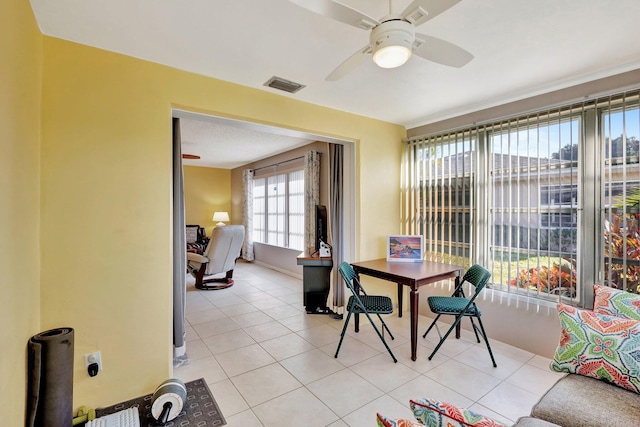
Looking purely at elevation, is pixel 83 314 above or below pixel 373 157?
below

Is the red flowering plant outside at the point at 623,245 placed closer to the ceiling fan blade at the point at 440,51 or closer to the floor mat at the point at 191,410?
the ceiling fan blade at the point at 440,51

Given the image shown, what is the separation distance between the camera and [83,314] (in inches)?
77.2

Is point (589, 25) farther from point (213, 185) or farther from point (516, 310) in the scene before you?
point (213, 185)

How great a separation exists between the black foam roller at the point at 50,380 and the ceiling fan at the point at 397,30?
7.20 feet

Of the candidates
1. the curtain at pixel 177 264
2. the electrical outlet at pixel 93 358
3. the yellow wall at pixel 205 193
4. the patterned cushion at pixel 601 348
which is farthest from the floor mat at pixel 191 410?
the yellow wall at pixel 205 193

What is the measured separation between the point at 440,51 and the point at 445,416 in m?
1.63

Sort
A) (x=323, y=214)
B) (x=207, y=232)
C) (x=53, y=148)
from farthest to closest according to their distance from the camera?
(x=207, y=232), (x=323, y=214), (x=53, y=148)

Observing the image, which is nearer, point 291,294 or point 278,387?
point 278,387

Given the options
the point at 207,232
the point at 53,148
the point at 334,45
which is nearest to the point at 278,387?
the point at 53,148

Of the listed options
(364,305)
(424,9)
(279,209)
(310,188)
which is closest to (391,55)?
(424,9)

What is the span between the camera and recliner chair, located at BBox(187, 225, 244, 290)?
5.04 meters

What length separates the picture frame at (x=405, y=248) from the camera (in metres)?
3.51

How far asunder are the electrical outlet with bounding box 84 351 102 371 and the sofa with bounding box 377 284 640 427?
247cm

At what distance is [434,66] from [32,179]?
2794 mm
